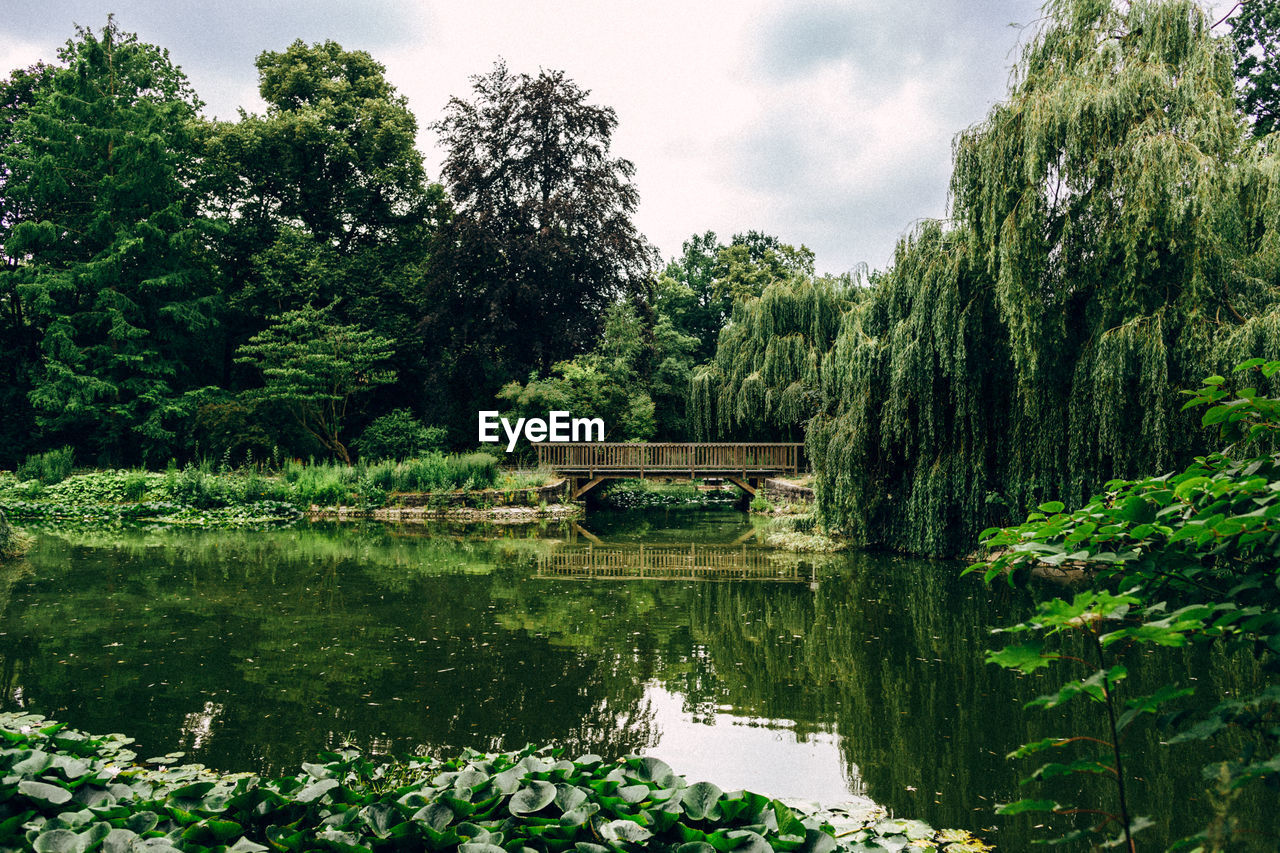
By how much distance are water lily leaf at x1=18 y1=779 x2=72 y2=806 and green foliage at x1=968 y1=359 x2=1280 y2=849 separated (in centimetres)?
310

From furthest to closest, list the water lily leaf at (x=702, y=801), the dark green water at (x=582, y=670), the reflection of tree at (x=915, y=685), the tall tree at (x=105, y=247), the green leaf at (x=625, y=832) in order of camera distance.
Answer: the tall tree at (x=105, y=247) < the dark green water at (x=582, y=670) < the reflection of tree at (x=915, y=685) < the water lily leaf at (x=702, y=801) < the green leaf at (x=625, y=832)

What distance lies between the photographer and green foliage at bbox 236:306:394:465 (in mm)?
21578

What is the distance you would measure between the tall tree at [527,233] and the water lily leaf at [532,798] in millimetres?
20786

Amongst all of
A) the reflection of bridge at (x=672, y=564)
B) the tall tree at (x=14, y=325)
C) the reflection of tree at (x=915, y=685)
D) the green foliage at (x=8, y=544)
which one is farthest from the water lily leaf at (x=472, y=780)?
the tall tree at (x=14, y=325)

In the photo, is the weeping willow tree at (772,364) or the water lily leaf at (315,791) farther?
the weeping willow tree at (772,364)

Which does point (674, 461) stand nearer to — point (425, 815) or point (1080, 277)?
point (1080, 277)

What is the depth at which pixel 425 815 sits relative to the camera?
264 centimetres

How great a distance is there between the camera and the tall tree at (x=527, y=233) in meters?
23.5

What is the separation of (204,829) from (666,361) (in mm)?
21089

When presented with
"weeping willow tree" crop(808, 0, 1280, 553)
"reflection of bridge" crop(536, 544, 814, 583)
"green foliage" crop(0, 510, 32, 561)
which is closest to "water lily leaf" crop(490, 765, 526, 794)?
"reflection of bridge" crop(536, 544, 814, 583)

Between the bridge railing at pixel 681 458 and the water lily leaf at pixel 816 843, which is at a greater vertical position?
the bridge railing at pixel 681 458

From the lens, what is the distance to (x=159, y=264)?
914 inches

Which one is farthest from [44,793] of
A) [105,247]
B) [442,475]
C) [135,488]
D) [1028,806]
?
[105,247]

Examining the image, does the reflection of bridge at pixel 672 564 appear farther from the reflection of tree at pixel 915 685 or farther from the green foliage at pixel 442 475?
the green foliage at pixel 442 475
